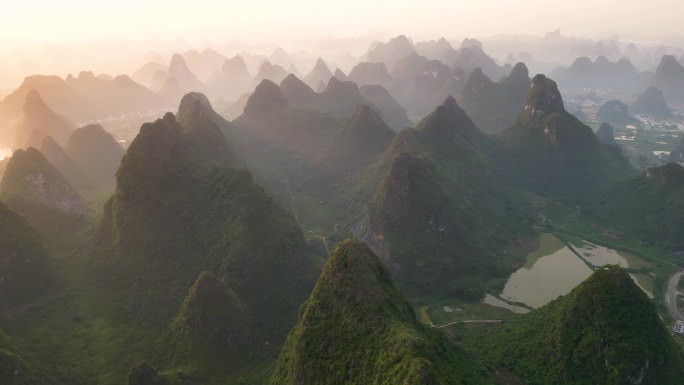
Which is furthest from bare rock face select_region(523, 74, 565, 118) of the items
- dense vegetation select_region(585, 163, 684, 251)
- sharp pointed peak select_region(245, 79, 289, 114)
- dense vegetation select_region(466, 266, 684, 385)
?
dense vegetation select_region(466, 266, 684, 385)

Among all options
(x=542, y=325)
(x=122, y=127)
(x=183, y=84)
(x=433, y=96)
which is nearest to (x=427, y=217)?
(x=542, y=325)

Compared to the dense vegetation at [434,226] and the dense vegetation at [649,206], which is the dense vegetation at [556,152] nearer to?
the dense vegetation at [649,206]

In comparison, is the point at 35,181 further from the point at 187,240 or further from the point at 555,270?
the point at 555,270

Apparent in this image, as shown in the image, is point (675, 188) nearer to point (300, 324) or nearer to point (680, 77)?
point (300, 324)

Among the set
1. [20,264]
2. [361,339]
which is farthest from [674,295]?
[20,264]

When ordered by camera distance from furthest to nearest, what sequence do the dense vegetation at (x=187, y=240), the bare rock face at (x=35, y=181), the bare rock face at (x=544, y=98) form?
the bare rock face at (x=544, y=98)
the bare rock face at (x=35, y=181)
the dense vegetation at (x=187, y=240)

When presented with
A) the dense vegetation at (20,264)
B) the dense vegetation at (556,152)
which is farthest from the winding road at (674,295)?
the dense vegetation at (20,264)

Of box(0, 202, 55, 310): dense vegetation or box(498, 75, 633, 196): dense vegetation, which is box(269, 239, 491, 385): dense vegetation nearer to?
box(0, 202, 55, 310): dense vegetation
